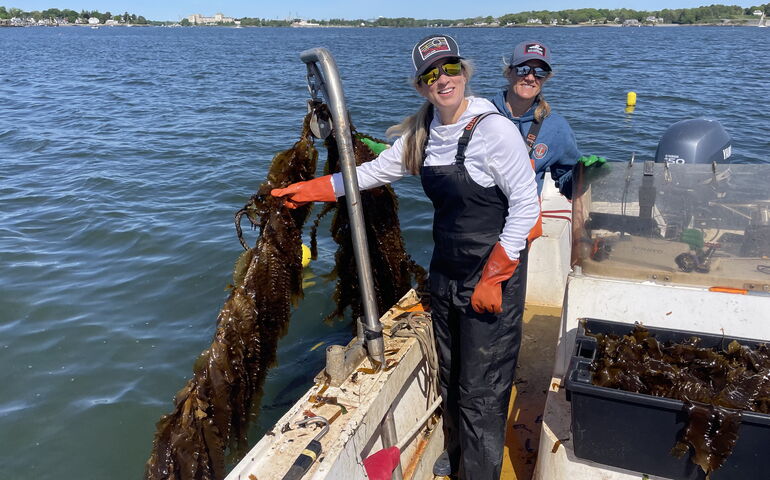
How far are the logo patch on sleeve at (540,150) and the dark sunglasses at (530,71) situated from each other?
0.42 meters

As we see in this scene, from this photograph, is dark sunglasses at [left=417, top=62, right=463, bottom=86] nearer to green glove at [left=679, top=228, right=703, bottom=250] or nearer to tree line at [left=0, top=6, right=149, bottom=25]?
green glove at [left=679, top=228, right=703, bottom=250]

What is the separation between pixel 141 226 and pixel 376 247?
20.2ft

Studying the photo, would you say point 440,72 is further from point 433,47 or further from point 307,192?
point 307,192

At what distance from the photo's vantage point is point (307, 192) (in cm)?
315

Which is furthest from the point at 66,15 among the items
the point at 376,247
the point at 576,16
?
the point at 376,247

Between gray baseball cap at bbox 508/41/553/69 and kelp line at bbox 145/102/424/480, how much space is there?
3.58 feet

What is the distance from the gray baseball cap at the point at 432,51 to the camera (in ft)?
8.05

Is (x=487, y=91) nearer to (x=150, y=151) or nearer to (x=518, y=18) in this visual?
(x=150, y=151)

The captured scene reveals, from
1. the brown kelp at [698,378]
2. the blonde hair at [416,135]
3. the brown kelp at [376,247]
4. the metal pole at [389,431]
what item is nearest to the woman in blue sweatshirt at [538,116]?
the brown kelp at [376,247]

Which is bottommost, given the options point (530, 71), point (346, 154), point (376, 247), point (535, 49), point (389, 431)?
point (389, 431)

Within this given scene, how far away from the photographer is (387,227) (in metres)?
4.05

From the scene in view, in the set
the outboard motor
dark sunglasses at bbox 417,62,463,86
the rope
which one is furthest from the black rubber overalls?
the outboard motor

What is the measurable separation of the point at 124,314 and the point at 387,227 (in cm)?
397

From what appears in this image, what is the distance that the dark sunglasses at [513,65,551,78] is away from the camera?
3.53 meters
